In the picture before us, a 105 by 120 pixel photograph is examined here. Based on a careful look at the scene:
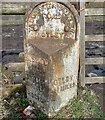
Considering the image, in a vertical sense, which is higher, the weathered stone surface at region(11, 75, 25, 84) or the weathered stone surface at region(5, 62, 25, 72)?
the weathered stone surface at region(5, 62, 25, 72)

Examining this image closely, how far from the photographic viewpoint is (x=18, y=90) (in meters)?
3.65

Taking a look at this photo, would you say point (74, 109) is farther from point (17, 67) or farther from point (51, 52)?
point (17, 67)

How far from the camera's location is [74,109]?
3027 mm

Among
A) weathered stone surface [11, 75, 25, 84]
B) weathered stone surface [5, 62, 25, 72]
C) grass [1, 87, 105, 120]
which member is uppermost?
weathered stone surface [5, 62, 25, 72]

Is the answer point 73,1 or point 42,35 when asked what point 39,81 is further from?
point 73,1

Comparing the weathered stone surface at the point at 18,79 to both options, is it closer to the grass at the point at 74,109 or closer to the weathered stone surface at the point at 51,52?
the grass at the point at 74,109

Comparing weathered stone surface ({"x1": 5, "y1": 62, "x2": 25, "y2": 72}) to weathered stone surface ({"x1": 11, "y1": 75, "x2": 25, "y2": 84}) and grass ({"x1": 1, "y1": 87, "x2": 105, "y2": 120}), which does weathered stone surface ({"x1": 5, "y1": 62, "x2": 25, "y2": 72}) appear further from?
grass ({"x1": 1, "y1": 87, "x2": 105, "y2": 120})

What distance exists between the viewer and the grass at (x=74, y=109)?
2.93 meters

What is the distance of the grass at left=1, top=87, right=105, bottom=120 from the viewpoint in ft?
9.61

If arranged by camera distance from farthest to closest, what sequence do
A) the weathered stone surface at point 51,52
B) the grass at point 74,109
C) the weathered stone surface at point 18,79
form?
the weathered stone surface at point 18,79 → the grass at point 74,109 → the weathered stone surface at point 51,52

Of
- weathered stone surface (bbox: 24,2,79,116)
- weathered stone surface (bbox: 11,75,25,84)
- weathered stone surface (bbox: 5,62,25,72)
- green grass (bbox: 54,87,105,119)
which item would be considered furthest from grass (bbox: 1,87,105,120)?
weathered stone surface (bbox: 5,62,25,72)

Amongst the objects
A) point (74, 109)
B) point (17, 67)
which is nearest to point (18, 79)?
point (17, 67)

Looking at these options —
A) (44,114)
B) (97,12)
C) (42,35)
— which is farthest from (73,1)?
(44,114)

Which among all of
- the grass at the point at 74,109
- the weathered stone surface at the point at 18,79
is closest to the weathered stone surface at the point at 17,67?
the weathered stone surface at the point at 18,79
